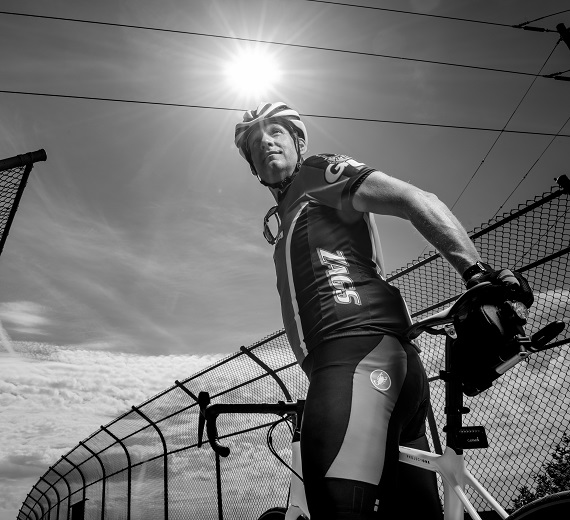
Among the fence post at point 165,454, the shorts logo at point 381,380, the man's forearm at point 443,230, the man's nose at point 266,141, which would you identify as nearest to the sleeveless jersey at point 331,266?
the shorts logo at point 381,380

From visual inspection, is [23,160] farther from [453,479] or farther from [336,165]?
[453,479]

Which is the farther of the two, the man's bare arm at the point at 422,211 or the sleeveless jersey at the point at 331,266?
the sleeveless jersey at the point at 331,266

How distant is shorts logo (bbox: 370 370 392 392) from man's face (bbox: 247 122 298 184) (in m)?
1.01

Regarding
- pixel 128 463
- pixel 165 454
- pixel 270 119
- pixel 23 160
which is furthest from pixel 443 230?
pixel 128 463

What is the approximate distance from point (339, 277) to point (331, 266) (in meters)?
0.05

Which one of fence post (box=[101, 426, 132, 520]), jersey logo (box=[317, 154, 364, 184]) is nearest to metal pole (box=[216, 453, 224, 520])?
fence post (box=[101, 426, 132, 520])

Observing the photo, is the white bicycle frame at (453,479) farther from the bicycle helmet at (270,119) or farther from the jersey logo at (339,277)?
the bicycle helmet at (270,119)

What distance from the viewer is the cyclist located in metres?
1.29

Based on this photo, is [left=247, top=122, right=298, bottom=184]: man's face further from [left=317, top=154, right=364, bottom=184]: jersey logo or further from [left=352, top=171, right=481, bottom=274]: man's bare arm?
[left=352, top=171, right=481, bottom=274]: man's bare arm

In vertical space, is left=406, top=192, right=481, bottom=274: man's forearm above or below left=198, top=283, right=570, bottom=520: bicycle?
above

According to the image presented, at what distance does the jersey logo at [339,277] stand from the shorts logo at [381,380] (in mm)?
220

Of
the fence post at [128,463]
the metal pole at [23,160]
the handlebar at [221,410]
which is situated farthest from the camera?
the fence post at [128,463]

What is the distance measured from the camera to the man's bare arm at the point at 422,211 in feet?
4.21

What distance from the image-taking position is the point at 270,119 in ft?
7.38
